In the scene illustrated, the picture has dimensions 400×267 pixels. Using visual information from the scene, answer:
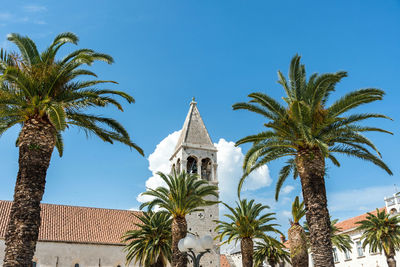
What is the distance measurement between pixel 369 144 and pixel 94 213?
31.5 metres

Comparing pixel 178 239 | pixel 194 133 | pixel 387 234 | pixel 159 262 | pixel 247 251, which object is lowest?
pixel 159 262

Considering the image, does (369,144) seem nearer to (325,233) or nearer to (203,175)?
(325,233)

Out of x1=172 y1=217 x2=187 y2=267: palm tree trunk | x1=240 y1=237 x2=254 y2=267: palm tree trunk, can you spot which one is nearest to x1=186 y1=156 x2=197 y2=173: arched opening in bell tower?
x1=240 y1=237 x2=254 y2=267: palm tree trunk

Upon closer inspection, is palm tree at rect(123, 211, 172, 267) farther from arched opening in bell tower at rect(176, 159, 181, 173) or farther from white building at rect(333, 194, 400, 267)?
white building at rect(333, 194, 400, 267)

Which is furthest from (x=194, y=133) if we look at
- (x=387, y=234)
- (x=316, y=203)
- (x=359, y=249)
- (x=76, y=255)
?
(x=316, y=203)

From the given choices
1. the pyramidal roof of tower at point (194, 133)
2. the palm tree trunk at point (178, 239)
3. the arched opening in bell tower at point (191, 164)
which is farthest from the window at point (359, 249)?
the palm tree trunk at point (178, 239)

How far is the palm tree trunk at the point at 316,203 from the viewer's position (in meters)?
15.4

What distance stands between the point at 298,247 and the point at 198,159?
16592mm

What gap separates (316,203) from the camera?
1591 cm

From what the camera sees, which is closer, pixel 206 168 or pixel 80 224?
pixel 80 224

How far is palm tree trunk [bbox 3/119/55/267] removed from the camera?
12367 mm

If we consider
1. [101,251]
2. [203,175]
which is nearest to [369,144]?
[203,175]

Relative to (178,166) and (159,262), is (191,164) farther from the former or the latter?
(159,262)

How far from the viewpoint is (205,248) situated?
12.6 metres
